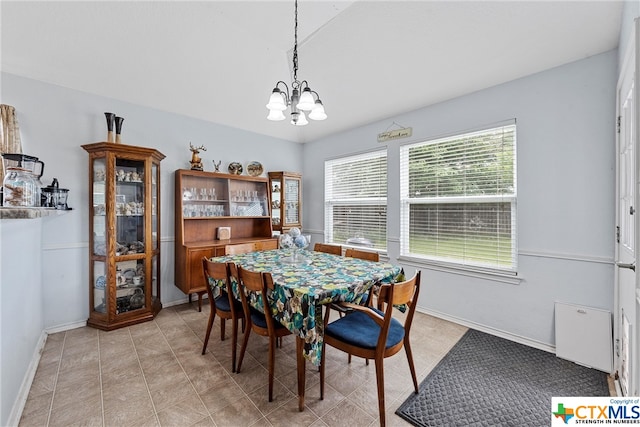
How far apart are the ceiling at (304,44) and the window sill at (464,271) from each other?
6.46 ft

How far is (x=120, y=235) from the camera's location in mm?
2992

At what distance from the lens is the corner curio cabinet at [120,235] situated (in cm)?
284

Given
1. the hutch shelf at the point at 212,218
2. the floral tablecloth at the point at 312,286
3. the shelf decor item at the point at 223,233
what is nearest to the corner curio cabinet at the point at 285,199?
the hutch shelf at the point at 212,218

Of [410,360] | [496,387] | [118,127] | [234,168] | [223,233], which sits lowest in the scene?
[496,387]

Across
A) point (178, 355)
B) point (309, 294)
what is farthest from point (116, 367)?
point (309, 294)

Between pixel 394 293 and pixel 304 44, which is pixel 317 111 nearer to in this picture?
pixel 304 44

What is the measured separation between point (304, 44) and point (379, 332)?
2644 mm

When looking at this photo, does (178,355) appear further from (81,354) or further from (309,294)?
(309,294)

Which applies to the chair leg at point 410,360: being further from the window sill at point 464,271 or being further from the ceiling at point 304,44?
the ceiling at point 304,44

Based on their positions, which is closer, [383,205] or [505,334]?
[505,334]

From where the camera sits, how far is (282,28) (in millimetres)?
2373

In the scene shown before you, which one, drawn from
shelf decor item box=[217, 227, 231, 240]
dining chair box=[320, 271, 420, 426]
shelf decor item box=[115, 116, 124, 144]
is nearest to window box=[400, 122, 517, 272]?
dining chair box=[320, 271, 420, 426]

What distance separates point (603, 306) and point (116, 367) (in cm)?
409

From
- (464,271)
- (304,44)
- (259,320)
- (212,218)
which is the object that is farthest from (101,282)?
(464,271)
